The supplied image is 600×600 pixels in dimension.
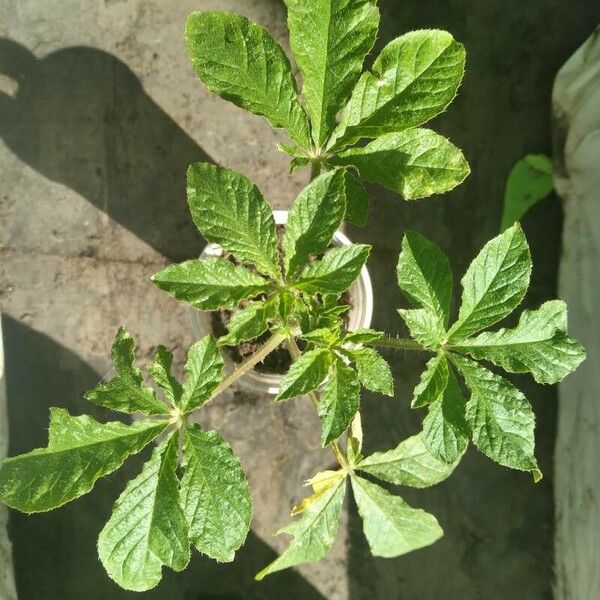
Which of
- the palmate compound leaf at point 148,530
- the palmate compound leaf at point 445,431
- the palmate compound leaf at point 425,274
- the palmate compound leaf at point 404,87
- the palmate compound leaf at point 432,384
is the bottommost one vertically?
the palmate compound leaf at point 148,530

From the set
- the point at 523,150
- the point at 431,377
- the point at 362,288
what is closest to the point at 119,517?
the point at 431,377

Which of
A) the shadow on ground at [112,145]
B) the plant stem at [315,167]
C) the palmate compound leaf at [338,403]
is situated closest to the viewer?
the palmate compound leaf at [338,403]

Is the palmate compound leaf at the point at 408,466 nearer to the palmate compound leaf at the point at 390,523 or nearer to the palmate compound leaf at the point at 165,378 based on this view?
the palmate compound leaf at the point at 390,523

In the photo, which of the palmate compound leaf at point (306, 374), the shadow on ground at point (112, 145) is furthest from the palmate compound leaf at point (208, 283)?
the shadow on ground at point (112, 145)

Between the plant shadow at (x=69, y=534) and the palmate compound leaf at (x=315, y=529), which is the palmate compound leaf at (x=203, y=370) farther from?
the plant shadow at (x=69, y=534)

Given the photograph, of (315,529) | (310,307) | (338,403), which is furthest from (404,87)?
(315,529)

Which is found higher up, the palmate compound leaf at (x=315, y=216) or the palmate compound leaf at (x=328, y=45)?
the palmate compound leaf at (x=328, y=45)

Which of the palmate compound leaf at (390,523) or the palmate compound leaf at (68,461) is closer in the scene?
the palmate compound leaf at (68,461)

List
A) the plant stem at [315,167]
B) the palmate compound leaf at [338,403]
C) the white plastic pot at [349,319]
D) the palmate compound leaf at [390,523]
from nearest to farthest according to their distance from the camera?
the palmate compound leaf at [338,403] < the plant stem at [315,167] < the palmate compound leaf at [390,523] < the white plastic pot at [349,319]
